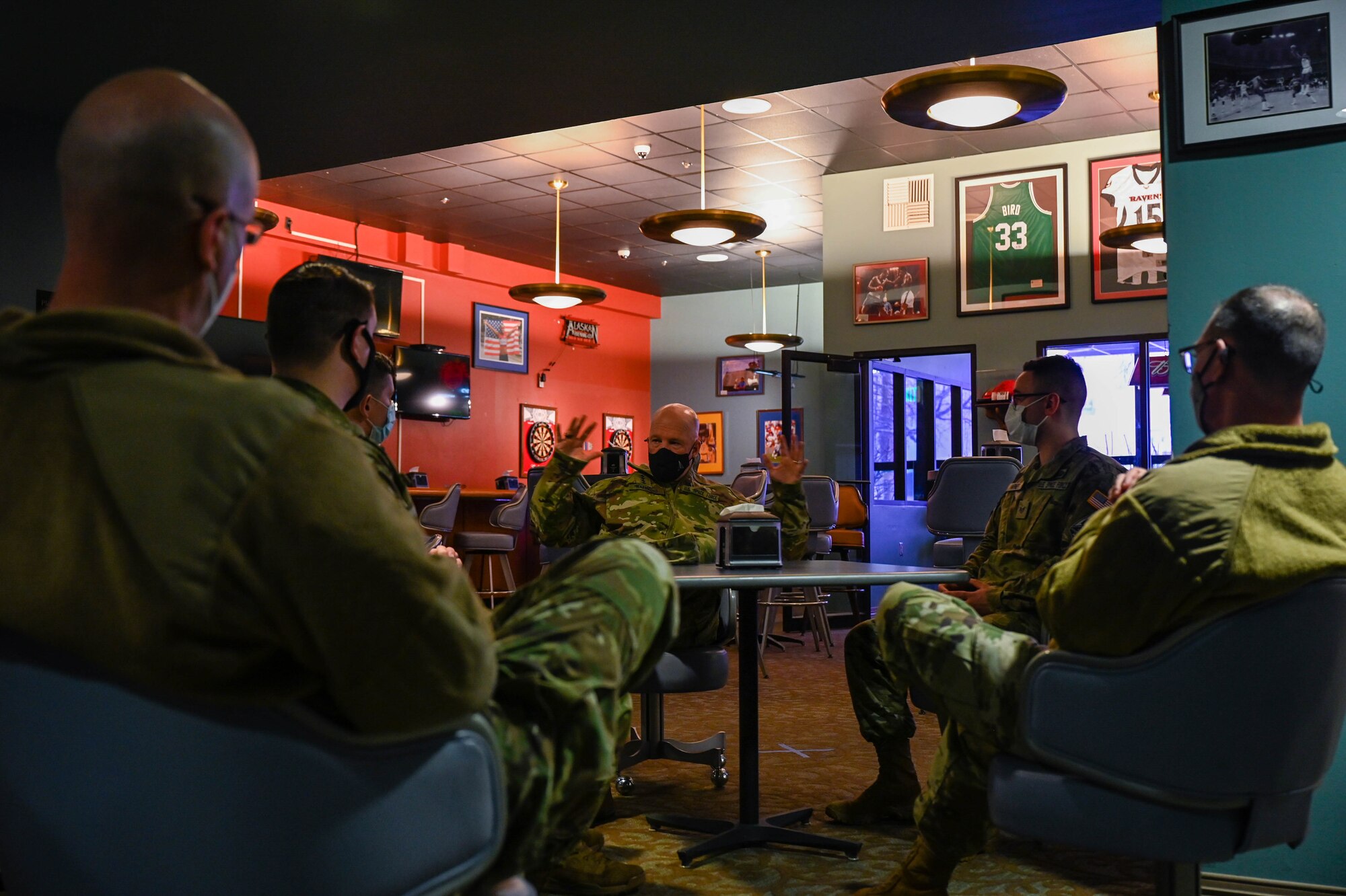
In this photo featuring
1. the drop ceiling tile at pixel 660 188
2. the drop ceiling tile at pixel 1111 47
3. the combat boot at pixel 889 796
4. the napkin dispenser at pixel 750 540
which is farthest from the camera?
the drop ceiling tile at pixel 660 188

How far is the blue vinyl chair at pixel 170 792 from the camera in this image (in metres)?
1.03

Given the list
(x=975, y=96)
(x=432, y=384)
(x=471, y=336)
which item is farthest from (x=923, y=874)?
(x=471, y=336)

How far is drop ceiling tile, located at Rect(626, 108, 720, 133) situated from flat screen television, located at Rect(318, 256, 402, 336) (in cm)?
364

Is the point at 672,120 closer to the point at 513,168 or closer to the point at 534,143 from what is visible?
the point at 534,143

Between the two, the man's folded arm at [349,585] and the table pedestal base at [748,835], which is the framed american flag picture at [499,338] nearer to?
the table pedestal base at [748,835]

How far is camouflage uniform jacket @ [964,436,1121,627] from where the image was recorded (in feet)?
10.2

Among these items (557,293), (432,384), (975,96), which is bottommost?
(432,384)

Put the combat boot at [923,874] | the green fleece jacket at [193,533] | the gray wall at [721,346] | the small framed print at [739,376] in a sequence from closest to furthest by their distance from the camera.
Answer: the green fleece jacket at [193,533] → the combat boot at [923,874] → the gray wall at [721,346] → the small framed print at [739,376]

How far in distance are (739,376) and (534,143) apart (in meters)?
6.46

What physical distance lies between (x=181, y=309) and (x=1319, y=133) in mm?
2843

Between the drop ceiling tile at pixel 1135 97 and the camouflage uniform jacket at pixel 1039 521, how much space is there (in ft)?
16.6

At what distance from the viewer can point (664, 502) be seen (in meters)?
3.68

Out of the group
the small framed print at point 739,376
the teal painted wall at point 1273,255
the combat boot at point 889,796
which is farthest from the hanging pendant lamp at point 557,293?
the teal painted wall at point 1273,255

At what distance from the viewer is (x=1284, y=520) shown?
1.61 metres
